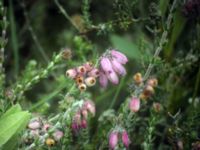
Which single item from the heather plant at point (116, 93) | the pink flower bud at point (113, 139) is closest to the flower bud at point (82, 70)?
the heather plant at point (116, 93)

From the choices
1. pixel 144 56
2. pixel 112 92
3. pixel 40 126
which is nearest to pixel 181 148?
pixel 144 56

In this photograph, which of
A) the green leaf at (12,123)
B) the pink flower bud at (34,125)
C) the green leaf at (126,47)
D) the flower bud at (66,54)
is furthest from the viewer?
the green leaf at (126,47)

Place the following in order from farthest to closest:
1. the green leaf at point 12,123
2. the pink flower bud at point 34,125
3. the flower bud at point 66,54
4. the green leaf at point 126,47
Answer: the green leaf at point 126,47 < the flower bud at point 66,54 < the pink flower bud at point 34,125 < the green leaf at point 12,123

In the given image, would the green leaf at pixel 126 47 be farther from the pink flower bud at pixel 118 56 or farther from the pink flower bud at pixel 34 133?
the pink flower bud at pixel 34 133

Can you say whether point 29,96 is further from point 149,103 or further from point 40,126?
point 40,126

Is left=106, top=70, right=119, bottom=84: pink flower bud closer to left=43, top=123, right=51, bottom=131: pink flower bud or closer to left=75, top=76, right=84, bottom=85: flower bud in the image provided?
left=75, top=76, right=84, bottom=85: flower bud

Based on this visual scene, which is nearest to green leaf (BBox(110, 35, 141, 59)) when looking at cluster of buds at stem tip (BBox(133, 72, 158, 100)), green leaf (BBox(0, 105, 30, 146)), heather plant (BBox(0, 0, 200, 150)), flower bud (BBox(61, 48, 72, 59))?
heather plant (BBox(0, 0, 200, 150))
